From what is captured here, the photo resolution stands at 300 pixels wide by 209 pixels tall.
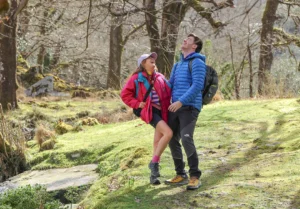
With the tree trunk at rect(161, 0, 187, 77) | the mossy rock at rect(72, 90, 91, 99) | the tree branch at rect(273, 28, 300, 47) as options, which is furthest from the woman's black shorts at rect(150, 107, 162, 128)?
the mossy rock at rect(72, 90, 91, 99)

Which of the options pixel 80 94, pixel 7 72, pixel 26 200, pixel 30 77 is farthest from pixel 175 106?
pixel 30 77

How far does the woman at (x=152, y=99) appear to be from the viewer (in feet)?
14.5

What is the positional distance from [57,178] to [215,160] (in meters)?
2.17

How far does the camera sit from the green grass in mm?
3961

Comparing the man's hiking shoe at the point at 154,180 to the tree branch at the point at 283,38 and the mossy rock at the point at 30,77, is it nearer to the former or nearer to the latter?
the tree branch at the point at 283,38

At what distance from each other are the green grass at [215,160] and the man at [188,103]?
0.65 feet

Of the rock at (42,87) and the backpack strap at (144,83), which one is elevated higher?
the backpack strap at (144,83)

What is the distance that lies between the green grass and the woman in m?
0.39

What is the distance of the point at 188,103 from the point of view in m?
4.30

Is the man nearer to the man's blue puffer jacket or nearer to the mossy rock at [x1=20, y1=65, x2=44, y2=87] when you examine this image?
the man's blue puffer jacket

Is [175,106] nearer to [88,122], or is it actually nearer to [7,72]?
[88,122]

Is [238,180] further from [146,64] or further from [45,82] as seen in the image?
[45,82]

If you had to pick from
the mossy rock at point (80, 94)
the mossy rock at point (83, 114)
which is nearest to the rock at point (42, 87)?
the mossy rock at point (80, 94)

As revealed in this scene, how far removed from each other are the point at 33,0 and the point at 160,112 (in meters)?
14.4
